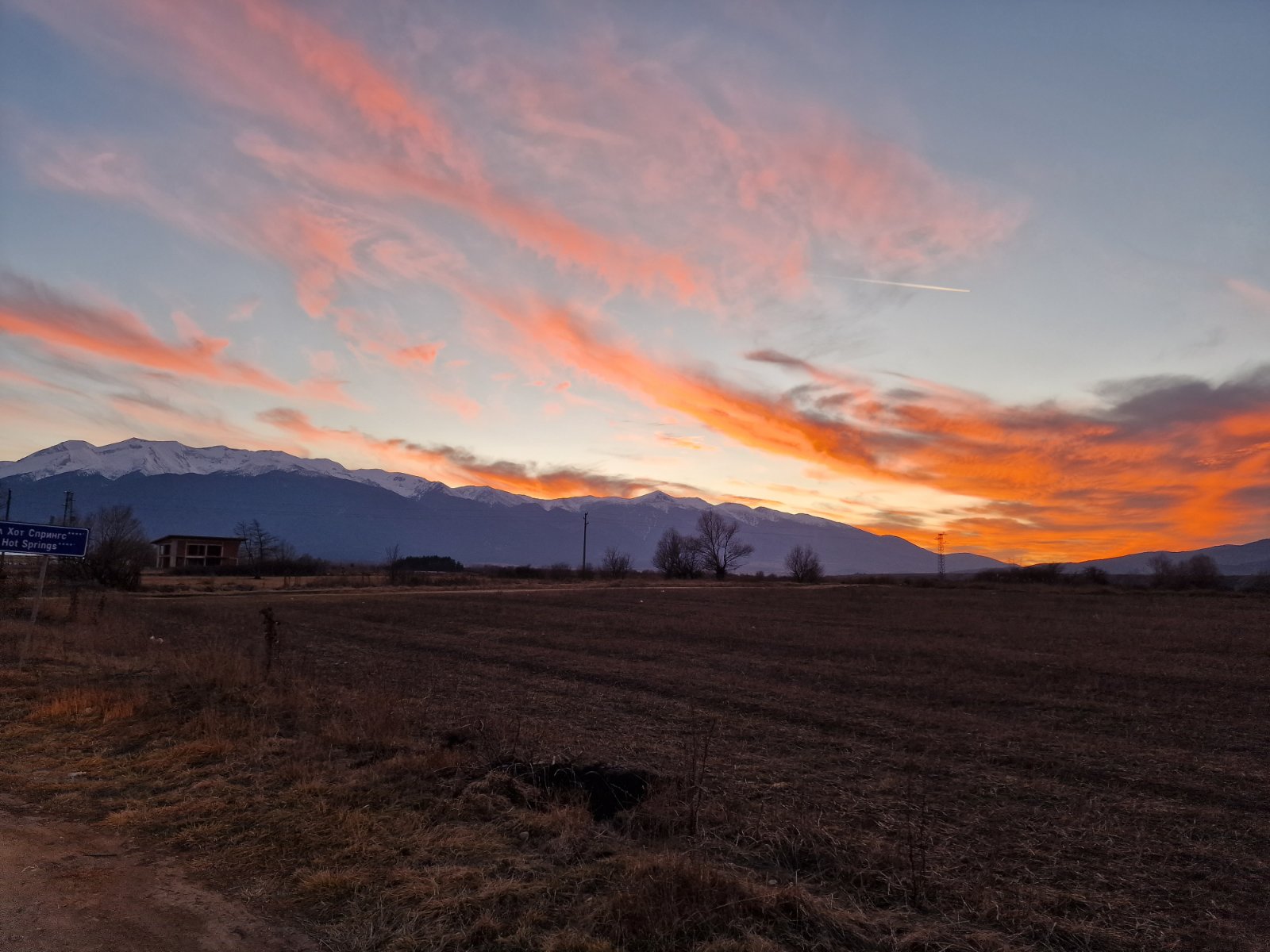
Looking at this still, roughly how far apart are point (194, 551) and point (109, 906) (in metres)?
143

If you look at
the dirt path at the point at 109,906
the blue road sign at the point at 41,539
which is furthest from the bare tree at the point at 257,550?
the dirt path at the point at 109,906

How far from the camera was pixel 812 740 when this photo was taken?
12.3 meters

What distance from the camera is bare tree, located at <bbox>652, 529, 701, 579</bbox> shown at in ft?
476

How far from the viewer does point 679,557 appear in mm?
151500

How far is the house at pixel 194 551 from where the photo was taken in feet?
419

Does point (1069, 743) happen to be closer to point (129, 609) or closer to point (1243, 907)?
point (1243, 907)

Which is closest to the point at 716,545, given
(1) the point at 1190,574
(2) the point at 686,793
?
(1) the point at 1190,574

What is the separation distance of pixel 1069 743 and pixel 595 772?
862 cm

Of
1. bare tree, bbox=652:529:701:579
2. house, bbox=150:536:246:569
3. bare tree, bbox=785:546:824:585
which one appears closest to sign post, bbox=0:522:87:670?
house, bbox=150:536:246:569

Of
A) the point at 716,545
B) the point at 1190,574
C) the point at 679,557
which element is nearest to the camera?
the point at 1190,574

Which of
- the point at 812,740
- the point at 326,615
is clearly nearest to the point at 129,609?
the point at 326,615

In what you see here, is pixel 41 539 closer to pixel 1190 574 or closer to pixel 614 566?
pixel 614 566

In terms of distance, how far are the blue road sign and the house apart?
12044 centimetres

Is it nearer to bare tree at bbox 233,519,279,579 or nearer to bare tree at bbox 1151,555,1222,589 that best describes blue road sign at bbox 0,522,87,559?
bare tree at bbox 233,519,279,579
